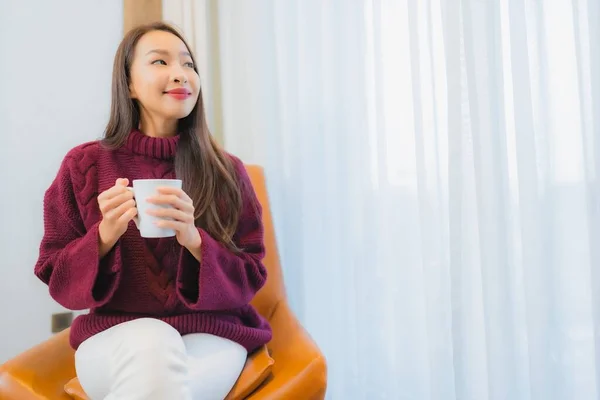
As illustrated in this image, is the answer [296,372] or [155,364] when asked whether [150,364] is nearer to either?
[155,364]

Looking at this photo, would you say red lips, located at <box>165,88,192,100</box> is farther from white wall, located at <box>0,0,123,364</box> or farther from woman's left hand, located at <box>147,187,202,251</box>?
white wall, located at <box>0,0,123,364</box>

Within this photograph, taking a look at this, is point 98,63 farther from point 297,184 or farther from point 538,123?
point 538,123

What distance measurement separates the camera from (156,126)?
1.14 meters

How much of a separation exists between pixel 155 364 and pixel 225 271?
0.24m

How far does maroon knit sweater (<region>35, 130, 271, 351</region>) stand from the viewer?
929mm

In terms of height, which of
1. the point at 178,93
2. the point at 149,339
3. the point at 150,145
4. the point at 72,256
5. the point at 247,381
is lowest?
the point at 247,381

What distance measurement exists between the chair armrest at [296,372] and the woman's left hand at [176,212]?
0.30 m

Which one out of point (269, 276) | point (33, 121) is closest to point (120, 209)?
point (269, 276)

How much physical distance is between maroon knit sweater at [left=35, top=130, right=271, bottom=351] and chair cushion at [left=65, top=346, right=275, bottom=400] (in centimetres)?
5

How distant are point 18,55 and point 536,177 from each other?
1572 millimetres

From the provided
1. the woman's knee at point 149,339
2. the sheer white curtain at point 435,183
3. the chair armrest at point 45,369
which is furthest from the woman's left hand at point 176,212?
the sheer white curtain at point 435,183

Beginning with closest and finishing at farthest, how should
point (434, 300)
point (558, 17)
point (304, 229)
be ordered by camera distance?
point (558, 17), point (434, 300), point (304, 229)

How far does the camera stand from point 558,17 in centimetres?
107

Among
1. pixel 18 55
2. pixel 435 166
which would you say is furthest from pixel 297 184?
pixel 18 55
